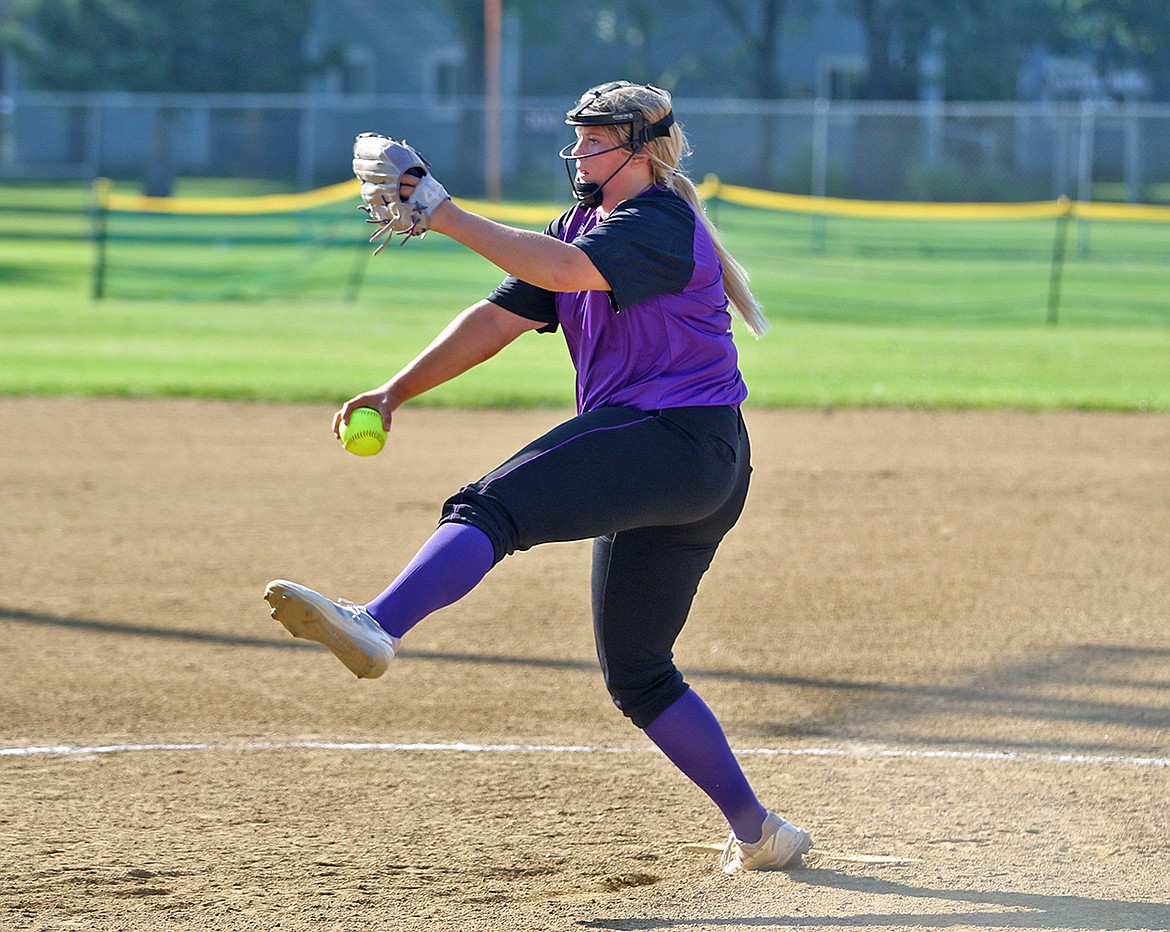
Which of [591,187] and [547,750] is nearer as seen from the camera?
[591,187]

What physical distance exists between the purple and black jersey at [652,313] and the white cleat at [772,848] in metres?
1.05

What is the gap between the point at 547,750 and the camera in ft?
15.8

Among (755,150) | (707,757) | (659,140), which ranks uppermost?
(755,150)

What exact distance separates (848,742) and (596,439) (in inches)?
78.1

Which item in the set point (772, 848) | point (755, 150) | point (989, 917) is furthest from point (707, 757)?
point (755, 150)

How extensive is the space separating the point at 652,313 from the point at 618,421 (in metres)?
0.25

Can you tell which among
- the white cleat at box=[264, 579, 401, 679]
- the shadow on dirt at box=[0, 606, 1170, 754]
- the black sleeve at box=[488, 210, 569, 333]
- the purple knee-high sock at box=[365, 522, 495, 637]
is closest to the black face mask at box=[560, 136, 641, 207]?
the black sleeve at box=[488, 210, 569, 333]

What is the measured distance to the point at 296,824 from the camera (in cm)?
411

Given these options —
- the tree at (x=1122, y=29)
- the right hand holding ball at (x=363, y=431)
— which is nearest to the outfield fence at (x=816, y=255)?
the tree at (x=1122, y=29)

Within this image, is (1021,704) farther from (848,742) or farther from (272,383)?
(272,383)

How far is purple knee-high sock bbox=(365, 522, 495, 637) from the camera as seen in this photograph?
3.15 meters

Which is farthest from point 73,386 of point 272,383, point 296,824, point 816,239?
point 816,239

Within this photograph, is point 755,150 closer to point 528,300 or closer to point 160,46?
point 160,46

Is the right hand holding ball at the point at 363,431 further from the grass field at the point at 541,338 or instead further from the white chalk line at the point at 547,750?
the grass field at the point at 541,338
